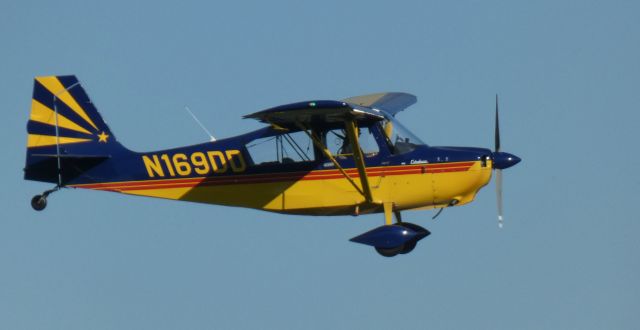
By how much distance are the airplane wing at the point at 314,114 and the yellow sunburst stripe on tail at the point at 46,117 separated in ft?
12.9

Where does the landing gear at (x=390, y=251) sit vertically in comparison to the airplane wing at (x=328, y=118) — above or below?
below

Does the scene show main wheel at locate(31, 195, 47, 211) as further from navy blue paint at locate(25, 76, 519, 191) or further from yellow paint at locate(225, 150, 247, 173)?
yellow paint at locate(225, 150, 247, 173)

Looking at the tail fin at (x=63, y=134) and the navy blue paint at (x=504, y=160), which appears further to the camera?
the tail fin at (x=63, y=134)

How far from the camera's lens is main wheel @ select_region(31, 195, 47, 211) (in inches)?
776

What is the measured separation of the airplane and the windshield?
0.02 m

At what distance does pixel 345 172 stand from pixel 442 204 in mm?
1685

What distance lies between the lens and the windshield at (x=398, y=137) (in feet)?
61.2

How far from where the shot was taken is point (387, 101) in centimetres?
2134

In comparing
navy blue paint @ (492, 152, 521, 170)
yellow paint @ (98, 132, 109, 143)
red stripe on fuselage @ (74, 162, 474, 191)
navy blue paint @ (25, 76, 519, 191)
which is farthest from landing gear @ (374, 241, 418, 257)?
yellow paint @ (98, 132, 109, 143)

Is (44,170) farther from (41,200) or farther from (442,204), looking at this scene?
(442,204)

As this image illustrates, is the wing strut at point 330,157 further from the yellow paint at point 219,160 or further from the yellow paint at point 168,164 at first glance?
the yellow paint at point 168,164

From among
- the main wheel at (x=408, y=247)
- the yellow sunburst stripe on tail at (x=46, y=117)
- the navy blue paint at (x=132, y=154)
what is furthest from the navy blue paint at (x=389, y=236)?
the yellow sunburst stripe on tail at (x=46, y=117)

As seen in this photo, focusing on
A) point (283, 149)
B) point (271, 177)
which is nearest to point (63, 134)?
point (271, 177)

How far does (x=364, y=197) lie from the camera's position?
18.6m
